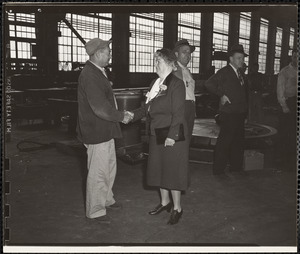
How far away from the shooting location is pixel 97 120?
11.8 feet

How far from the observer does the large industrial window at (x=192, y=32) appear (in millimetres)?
12543

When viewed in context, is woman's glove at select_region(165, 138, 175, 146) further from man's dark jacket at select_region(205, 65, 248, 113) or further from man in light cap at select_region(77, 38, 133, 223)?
man's dark jacket at select_region(205, 65, 248, 113)

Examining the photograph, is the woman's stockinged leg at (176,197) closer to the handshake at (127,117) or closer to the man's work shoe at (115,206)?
the man's work shoe at (115,206)

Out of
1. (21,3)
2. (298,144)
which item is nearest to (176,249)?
(298,144)

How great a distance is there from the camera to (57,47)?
1099 cm

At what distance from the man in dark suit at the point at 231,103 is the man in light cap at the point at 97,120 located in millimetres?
1882

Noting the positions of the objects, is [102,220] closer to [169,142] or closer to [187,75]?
[169,142]

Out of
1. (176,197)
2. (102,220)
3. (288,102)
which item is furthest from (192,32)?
(102,220)

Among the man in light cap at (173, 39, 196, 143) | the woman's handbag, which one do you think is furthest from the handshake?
the man in light cap at (173, 39, 196, 143)

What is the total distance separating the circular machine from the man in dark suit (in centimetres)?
66

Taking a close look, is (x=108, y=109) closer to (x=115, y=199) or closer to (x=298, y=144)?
(x=115, y=199)

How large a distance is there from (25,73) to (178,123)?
27.9 ft

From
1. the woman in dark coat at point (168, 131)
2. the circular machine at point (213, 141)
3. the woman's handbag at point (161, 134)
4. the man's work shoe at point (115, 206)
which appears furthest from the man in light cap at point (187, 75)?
the man's work shoe at point (115, 206)

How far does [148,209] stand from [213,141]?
2.40 metres
